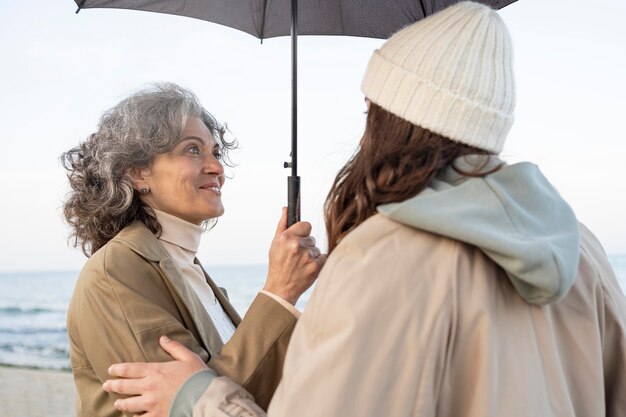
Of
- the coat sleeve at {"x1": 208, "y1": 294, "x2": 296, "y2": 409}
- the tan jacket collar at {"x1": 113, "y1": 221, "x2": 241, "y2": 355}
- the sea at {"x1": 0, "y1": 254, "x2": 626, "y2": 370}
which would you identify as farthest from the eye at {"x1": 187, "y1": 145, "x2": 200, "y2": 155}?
the sea at {"x1": 0, "y1": 254, "x2": 626, "y2": 370}

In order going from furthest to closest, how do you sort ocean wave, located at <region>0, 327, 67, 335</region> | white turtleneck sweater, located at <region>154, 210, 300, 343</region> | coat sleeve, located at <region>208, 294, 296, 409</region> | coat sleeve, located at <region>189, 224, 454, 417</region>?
ocean wave, located at <region>0, 327, 67, 335</region> → white turtleneck sweater, located at <region>154, 210, 300, 343</region> → coat sleeve, located at <region>208, 294, 296, 409</region> → coat sleeve, located at <region>189, 224, 454, 417</region>

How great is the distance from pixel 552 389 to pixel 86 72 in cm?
2719

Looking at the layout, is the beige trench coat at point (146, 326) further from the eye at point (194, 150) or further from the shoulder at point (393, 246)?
the shoulder at point (393, 246)

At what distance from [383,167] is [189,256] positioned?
1.29 m

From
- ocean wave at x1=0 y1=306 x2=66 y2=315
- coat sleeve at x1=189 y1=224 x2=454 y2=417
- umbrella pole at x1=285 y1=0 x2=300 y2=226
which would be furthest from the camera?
ocean wave at x1=0 y1=306 x2=66 y2=315

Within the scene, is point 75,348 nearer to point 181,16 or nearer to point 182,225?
point 182,225

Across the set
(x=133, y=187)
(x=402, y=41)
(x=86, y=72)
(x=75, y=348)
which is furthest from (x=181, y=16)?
(x=86, y=72)

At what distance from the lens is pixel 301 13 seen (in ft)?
9.43

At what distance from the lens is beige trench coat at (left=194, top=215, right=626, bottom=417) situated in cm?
123

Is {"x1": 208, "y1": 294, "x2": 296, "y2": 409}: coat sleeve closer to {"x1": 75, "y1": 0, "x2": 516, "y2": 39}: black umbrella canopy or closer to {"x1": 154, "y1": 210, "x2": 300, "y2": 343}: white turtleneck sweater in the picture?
{"x1": 154, "y1": 210, "x2": 300, "y2": 343}: white turtleneck sweater

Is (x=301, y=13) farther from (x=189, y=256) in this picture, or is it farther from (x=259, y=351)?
(x=259, y=351)

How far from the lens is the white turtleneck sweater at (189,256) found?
2.46m

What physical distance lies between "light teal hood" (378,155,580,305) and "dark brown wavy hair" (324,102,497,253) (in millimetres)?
33

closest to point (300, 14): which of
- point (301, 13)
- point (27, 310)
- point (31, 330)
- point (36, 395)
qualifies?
point (301, 13)
